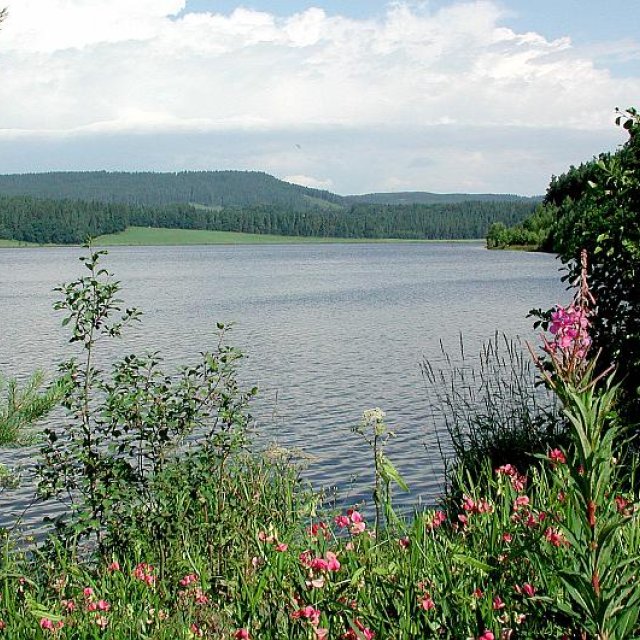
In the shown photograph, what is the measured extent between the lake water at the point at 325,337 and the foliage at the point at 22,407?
2.42 meters

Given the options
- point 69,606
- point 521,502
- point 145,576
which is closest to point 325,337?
point 145,576

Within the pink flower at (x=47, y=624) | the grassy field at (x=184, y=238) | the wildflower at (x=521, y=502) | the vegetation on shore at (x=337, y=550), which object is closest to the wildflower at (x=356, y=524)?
the vegetation on shore at (x=337, y=550)

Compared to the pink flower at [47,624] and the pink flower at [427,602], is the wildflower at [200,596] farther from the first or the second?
the pink flower at [427,602]

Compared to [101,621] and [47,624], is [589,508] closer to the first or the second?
[101,621]

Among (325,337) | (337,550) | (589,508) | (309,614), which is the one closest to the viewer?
(589,508)

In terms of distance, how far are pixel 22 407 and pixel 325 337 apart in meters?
24.2

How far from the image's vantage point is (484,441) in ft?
33.7

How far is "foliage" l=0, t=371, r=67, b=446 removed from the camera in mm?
6738

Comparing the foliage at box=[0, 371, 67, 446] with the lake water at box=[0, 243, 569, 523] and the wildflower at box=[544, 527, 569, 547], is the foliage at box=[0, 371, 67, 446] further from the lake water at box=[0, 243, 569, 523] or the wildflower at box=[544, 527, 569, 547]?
the wildflower at box=[544, 527, 569, 547]

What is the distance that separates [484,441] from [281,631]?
6458 millimetres

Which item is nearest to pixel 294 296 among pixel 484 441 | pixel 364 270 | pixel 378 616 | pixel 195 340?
pixel 195 340

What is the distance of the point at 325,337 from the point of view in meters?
31.0

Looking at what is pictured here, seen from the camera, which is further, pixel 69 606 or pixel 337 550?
pixel 69 606

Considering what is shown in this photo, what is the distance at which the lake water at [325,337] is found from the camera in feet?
49.3
